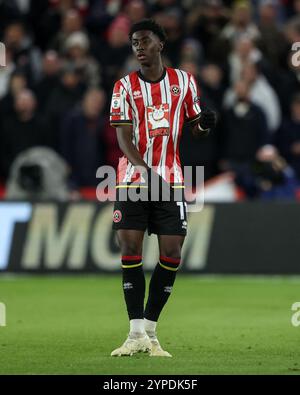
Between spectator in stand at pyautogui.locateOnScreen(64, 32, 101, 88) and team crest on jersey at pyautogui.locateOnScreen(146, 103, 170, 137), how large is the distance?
32.2 ft

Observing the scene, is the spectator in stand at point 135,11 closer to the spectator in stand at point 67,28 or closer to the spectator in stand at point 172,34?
the spectator in stand at point 172,34

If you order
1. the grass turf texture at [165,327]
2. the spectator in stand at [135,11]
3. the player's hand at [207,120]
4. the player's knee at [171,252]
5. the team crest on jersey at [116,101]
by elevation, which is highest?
the spectator in stand at [135,11]

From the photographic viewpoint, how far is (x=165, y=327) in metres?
11.5

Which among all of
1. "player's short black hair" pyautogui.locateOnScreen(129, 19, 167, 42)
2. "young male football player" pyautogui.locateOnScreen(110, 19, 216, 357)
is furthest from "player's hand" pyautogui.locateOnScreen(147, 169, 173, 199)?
"player's short black hair" pyautogui.locateOnScreen(129, 19, 167, 42)

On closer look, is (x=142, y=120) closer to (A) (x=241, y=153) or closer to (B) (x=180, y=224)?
(B) (x=180, y=224)

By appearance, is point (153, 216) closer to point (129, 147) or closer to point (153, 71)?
point (129, 147)

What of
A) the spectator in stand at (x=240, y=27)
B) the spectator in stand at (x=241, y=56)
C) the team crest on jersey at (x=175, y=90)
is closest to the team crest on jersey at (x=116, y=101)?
the team crest on jersey at (x=175, y=90)

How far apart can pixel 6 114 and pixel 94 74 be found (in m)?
1.66

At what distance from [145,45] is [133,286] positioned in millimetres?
1899

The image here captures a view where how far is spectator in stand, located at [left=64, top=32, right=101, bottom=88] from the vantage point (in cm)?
1927

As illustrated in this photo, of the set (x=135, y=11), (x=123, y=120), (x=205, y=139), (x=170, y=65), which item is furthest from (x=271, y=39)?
(x=123, y=120)

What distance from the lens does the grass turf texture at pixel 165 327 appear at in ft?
28.6

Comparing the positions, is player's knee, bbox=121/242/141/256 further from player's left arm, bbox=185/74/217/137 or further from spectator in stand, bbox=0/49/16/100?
spectator in stand, bbox=0/49/16/100

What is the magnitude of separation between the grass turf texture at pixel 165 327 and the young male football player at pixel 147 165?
0.42 m
